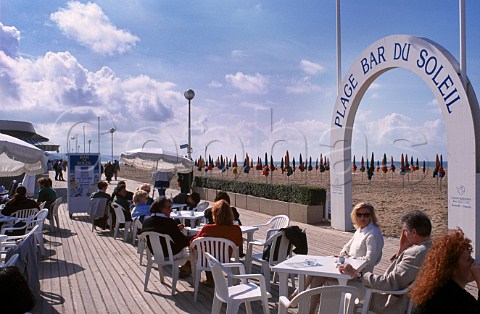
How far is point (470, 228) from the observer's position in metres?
6.49

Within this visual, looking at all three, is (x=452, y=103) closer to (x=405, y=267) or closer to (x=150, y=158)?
(x=405, y=267)

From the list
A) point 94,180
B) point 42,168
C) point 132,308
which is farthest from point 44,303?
point 94,180

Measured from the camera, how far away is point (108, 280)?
5.90 meters

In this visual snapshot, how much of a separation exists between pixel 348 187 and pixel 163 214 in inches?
218

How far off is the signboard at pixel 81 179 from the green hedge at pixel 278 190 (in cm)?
478

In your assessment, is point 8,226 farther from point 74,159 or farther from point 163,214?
point 74,159

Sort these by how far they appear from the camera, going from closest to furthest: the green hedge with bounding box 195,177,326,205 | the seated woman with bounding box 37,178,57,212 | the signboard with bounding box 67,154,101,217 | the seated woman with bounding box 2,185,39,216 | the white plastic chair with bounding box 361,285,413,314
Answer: the white plastic chair with bounding box 361,285,413,314
the seated woman with bounding box 2,185,39,216
the seated woman with bounding box 37,178,57,212
the green hedge with bounding box 195,177,326,205
the signboard with bounding box 67,154,101,217

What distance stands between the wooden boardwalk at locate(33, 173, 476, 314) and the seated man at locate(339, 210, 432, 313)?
5.02 feet

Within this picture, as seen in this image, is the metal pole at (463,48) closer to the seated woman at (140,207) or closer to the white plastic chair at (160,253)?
the white plastic chair at (160,253)

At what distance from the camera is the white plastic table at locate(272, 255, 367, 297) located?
3.74 meters

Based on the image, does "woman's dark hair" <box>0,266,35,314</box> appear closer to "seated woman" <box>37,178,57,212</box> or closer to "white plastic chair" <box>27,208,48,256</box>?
"white plastic chair" <box>27,208,48,256</box>

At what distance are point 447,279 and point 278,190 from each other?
10.6 meters

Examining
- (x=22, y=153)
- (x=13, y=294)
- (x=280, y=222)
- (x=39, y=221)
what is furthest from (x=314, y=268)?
(x=22, y=153)

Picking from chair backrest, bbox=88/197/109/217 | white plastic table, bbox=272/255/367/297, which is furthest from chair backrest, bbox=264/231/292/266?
chair backrest, bbox=88/197/109/217
